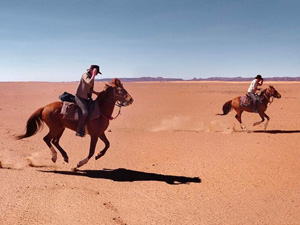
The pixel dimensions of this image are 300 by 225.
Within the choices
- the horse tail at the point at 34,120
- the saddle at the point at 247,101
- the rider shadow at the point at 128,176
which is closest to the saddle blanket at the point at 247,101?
the saddle at the point at 247,101

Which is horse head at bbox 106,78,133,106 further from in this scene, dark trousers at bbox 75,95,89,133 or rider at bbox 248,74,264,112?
rider at bbox 248,74,264,112

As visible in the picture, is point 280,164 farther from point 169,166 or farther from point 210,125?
point 210,125

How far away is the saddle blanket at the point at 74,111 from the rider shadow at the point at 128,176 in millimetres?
1507

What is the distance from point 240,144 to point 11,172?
25.6 ft

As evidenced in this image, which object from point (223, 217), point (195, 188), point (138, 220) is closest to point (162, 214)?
point (138, 220)

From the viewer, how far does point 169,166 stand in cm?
865

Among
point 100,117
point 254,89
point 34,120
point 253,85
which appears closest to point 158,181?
point 100,117

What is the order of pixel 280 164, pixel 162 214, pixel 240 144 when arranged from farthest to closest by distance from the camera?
1. pixel 240 144
2. pixel 280 164
3. pixel 162 214

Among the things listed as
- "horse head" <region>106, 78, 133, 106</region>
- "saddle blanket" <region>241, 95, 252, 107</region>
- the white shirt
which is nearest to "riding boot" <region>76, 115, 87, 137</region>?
"horse head" <region>106, 78, 133, 106</region>

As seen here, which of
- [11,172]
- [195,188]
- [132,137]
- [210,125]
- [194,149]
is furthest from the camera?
[210,125]

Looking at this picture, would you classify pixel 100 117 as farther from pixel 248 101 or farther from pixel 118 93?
pixel 248 101

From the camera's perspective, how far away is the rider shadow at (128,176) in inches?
293

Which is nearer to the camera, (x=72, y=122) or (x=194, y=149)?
(x=72, y=122)

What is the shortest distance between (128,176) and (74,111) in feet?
7.54
